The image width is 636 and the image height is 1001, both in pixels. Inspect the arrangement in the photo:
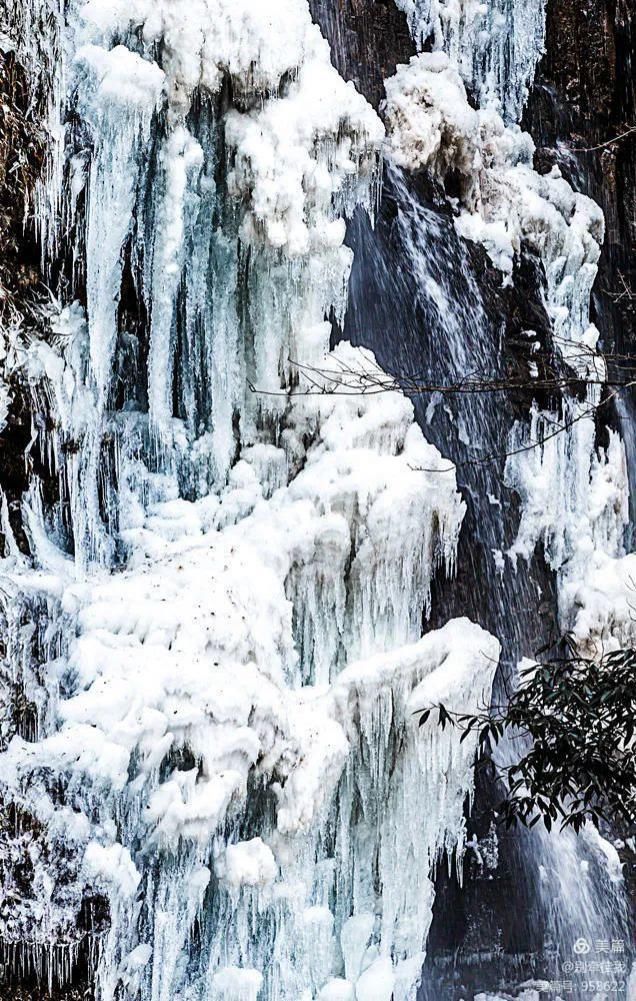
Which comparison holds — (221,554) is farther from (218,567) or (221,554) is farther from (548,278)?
(548,278)

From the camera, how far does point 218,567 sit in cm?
551

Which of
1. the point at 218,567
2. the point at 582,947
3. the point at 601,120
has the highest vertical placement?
the point at 601,120

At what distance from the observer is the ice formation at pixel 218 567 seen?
16.1ft

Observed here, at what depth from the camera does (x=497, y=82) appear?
26.3ft

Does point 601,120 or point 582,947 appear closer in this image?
point 582,947

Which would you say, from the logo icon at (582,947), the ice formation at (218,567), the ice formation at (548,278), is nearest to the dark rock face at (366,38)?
the ice formation at (548,278)

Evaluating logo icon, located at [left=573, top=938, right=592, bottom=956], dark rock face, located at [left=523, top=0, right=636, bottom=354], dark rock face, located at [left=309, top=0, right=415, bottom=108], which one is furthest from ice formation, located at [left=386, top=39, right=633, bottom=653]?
logo icon, located at [left=573, top=938, right=592, bottom=956]

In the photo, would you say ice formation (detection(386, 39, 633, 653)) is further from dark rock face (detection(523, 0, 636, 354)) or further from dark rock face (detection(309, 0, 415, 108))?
dark rock face (detection(523, 0, 636, 354))

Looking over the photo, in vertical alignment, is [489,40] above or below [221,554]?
above

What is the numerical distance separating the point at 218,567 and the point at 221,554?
0.10 m

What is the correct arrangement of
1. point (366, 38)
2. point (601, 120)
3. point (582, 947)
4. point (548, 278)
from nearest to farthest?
point (582, 947), point (366, 38), point (548, 278), point (601, 120)

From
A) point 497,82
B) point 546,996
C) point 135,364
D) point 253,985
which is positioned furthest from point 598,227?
point 253,985

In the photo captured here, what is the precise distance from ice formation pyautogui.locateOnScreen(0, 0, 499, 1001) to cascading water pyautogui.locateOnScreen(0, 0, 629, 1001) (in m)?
0.01

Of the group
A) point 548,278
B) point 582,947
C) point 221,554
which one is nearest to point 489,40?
point 548,278
